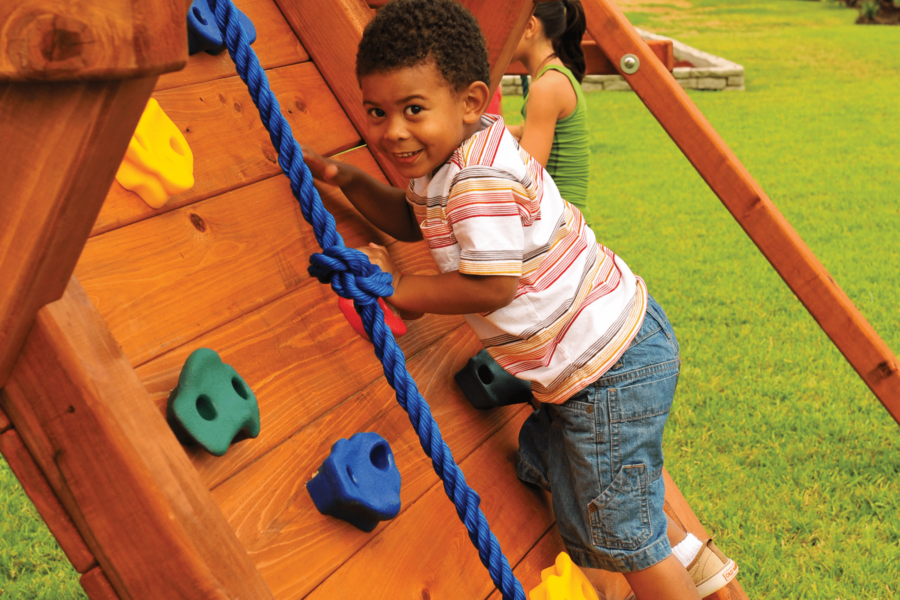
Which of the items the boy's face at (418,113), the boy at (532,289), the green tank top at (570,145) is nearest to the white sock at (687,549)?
the boy at (532,289)

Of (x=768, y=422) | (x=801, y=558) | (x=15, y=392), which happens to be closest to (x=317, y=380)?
(x=15, y=392)

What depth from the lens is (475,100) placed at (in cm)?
118

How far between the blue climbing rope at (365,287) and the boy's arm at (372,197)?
31 centimetres

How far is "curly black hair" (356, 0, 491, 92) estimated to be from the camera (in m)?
1.07

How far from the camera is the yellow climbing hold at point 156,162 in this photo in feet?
3.90

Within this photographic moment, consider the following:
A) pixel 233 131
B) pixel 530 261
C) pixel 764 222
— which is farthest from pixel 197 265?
pixel 764 222

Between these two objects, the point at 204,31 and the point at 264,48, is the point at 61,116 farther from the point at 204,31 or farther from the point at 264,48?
the point at 264,48

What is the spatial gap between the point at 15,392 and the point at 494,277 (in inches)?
24.9

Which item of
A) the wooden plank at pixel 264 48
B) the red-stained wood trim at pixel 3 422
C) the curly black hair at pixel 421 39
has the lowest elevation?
the red-stained wood trim at pixel 3 422

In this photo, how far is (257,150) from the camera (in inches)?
56.6

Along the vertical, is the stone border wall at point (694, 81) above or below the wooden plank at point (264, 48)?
below

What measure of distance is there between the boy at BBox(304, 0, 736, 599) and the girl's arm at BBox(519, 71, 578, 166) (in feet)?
3.26

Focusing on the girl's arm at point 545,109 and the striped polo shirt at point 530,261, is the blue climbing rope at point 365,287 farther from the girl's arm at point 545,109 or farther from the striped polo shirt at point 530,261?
the girl's arm at point 545,109

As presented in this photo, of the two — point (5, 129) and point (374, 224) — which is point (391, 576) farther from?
point (5, 129)
